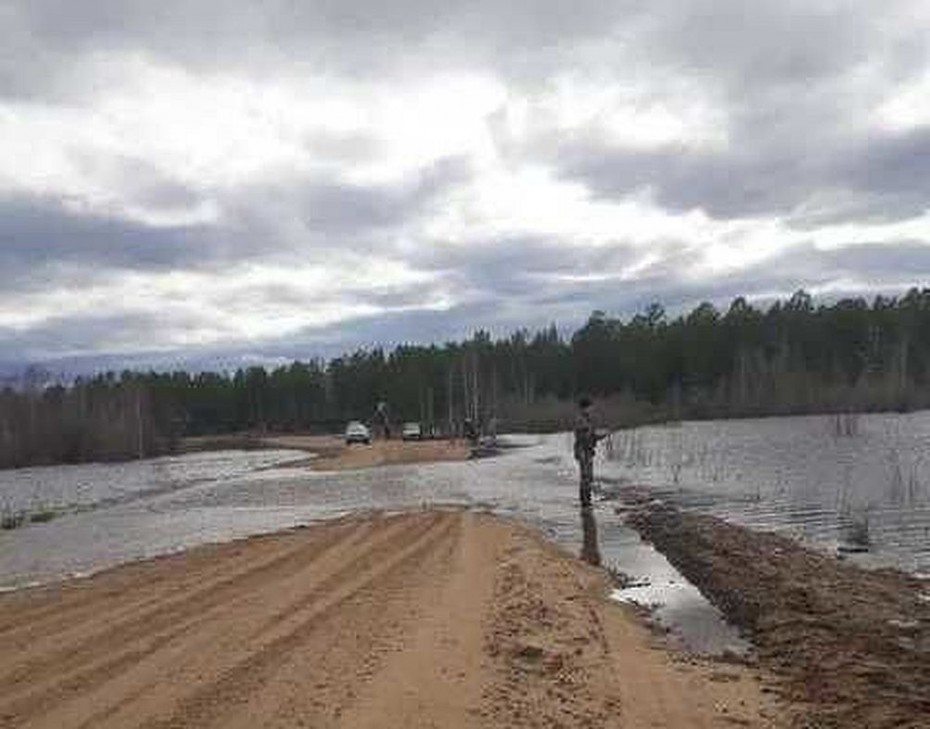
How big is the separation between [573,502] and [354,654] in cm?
2051

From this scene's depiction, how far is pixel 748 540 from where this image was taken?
20.8m

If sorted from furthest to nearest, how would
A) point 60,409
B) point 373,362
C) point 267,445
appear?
point 373,362 → point 60,409 → point 267,445

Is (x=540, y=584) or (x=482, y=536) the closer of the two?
(x=540, y=584)

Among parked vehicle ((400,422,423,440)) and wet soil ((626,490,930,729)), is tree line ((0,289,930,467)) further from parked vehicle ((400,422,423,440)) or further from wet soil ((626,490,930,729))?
wet soil ((626,490,930,729))

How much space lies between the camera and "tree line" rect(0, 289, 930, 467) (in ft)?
369

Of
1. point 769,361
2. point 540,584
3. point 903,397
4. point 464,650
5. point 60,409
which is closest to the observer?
point 464,650

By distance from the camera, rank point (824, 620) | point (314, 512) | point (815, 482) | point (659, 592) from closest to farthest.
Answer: point (824, 620) → point (659, 592) → point (314, 512) → point (815, 482)

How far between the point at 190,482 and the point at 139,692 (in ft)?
151

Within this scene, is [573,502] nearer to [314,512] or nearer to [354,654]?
[314,512]

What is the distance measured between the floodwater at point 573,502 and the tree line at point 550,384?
42992 mm

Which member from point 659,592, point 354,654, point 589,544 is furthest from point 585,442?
point 354,654

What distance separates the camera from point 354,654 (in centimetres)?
1042

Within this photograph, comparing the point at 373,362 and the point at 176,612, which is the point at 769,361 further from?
the point at 176,612

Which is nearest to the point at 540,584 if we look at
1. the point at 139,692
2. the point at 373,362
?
the point at 139,692
